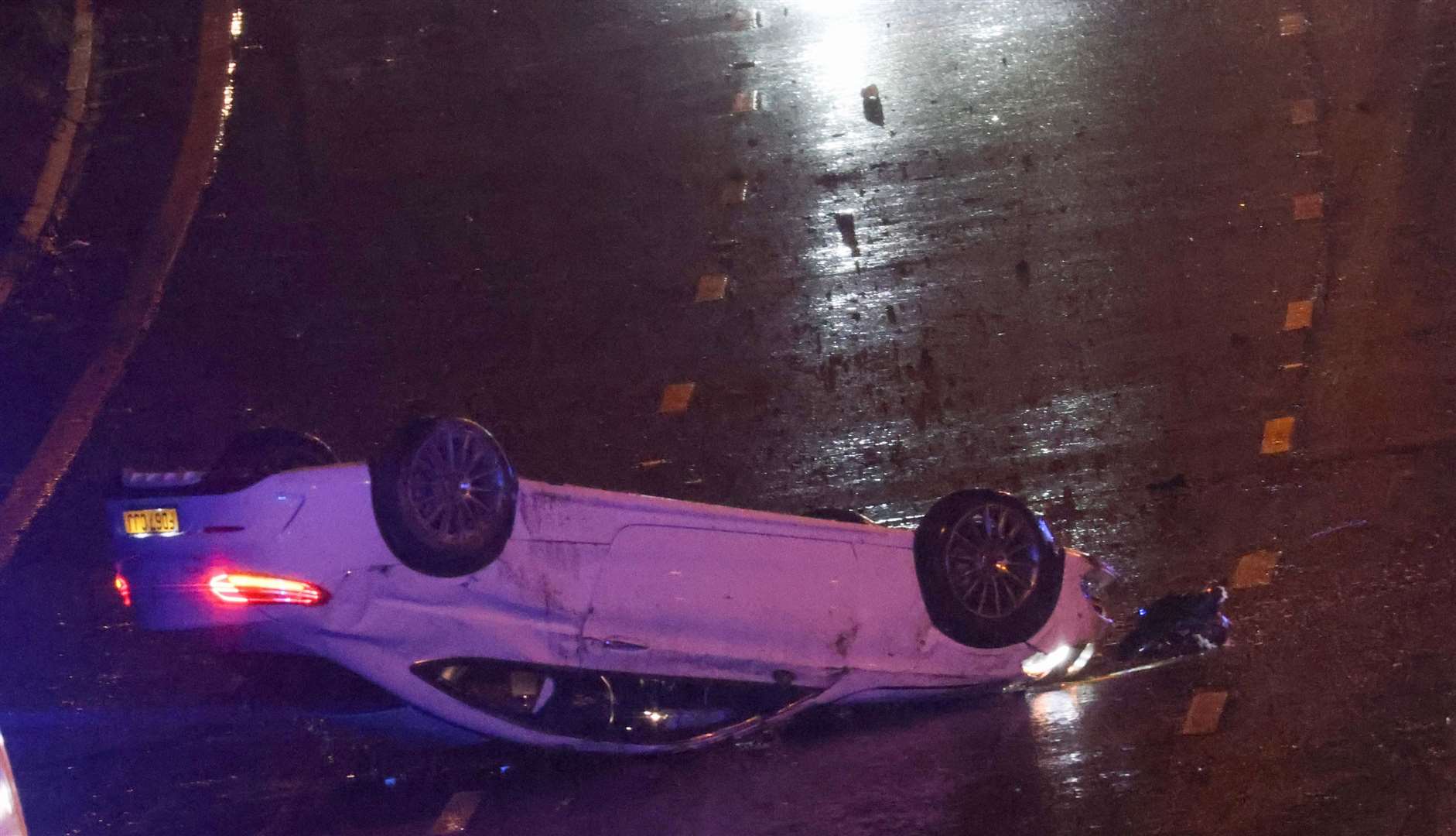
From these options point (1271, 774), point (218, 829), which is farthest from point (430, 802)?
point (1271, 774)

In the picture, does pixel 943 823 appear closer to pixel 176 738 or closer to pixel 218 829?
pixel 218 829

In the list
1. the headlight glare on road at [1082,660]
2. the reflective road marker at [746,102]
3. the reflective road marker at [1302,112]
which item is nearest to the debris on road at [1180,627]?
the headlight glare on road at [1082,660]

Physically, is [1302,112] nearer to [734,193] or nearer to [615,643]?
[734,193]

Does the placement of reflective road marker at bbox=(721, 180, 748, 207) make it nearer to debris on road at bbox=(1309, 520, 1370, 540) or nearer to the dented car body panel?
the dented car body panel

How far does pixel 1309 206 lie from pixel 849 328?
3.12m

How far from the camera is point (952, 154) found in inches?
291

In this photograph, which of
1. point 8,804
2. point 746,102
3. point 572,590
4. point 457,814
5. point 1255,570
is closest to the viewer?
point 8,804

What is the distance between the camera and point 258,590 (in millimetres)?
4062

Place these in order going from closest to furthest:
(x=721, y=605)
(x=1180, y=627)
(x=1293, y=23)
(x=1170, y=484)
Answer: (x=721, y=605) → (x=1180, y=627) → (x=1170, y=484) → (x=1293, y=23)

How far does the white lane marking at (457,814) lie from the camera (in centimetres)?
480

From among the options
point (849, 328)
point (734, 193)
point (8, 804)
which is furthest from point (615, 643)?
point (734, 193)

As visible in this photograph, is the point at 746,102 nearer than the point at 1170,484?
No

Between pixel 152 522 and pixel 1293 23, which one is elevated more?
pixel 1293 23

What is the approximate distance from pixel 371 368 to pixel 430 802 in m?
2.71
